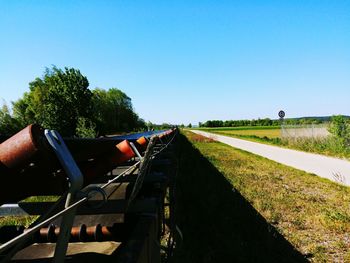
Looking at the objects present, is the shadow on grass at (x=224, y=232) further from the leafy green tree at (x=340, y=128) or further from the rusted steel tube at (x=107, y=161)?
the leafy green tree at (x=340, y=128)

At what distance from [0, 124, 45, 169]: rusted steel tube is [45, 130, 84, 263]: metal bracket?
3cm

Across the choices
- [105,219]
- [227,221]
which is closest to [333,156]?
[227,221]

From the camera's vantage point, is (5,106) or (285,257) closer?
(285,257)

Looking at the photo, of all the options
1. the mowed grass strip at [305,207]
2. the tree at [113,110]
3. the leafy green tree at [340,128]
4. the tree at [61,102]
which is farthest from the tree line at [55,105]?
the mowed grass strip at [305,207]

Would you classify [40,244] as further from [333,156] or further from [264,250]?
[333,156]

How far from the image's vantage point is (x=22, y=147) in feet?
3.07


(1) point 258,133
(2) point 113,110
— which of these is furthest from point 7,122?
(1) point 258,133

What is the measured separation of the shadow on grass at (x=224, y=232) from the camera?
Answer: 539 centimetres

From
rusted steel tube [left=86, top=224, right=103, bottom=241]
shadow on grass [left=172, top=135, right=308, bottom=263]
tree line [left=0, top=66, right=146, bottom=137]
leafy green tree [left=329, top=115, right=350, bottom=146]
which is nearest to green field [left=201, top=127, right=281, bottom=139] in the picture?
tree line [left=0, top=66, right=146, bottom=137]

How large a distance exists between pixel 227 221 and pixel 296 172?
333 inches

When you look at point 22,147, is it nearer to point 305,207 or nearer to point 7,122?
point 305,207

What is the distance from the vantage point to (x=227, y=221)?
7.14 meters

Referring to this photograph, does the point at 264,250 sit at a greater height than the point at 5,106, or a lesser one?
lesser

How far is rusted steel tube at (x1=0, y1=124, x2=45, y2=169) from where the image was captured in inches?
36.6
